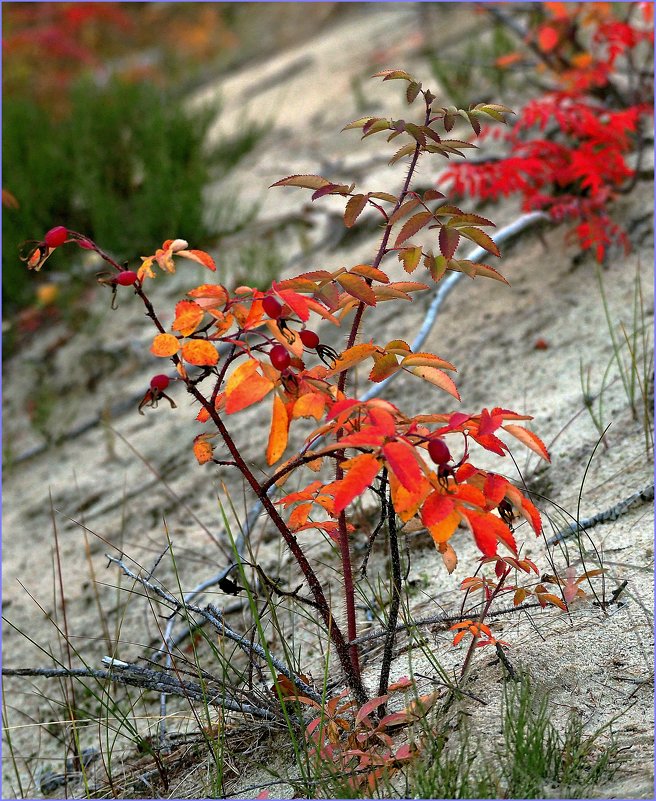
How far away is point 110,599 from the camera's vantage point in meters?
2.63

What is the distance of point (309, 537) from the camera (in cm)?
247

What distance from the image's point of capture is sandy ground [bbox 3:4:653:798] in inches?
65.4

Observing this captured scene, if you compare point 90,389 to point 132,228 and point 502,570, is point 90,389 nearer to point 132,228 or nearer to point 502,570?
point 132,228

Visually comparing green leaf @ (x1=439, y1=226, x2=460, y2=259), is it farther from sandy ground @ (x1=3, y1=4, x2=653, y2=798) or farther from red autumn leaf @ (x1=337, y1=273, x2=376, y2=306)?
sandy ground @ (x1=3, y1=4, x2=653, y2=798)

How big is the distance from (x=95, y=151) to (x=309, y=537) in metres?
3.10

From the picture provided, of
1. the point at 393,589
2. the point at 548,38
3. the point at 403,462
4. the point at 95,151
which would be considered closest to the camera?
the point at 403,462

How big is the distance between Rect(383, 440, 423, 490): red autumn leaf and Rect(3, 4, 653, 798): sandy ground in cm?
53

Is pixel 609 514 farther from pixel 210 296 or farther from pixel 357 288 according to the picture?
pixel 210 296

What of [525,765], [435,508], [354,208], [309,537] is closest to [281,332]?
[354,208]

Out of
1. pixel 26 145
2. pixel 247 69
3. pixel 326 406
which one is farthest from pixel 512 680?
pixel 247 69

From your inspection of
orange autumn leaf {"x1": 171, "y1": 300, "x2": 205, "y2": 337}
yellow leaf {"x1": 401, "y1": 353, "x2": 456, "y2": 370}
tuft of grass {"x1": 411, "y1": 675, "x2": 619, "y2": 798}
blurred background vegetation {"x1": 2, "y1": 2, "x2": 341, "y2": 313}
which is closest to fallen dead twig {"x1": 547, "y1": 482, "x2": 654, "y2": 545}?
tuft of grass {"x1": 411, "y1": 675, "x2": 619, "y2": 798}

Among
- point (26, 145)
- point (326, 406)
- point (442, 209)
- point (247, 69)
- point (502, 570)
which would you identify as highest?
point (247, 69)

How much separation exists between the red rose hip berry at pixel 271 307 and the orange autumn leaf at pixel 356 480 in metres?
0.26

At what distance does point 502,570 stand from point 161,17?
8.90 metres
